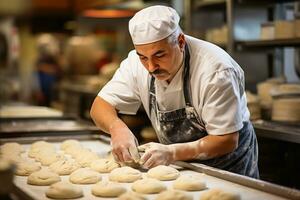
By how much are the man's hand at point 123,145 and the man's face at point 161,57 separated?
321 mm

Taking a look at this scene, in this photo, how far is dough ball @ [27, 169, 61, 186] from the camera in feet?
7.09

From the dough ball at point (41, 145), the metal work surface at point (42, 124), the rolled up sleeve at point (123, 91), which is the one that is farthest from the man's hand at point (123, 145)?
the metal work surface at point (42, 124)

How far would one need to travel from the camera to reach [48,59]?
9523 mm

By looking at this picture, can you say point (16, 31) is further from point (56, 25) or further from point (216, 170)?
point (216, 170)

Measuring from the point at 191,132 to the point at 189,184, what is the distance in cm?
47

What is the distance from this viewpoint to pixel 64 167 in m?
2.42

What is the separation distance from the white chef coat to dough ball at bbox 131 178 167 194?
345 millimetres

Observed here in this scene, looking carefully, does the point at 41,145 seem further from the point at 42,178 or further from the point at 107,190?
the point at 107,190

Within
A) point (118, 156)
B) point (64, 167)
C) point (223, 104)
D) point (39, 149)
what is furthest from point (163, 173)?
point (39, 149)

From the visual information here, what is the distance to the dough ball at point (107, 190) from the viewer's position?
196 cm

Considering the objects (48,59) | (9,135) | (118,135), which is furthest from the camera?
(48,59)

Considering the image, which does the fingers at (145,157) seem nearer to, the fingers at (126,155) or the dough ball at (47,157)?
the fingers at (126,155)

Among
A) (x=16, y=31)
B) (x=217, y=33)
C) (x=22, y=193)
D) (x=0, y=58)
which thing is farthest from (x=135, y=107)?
(x=16, y=31)

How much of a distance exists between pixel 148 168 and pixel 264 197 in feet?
2.14
